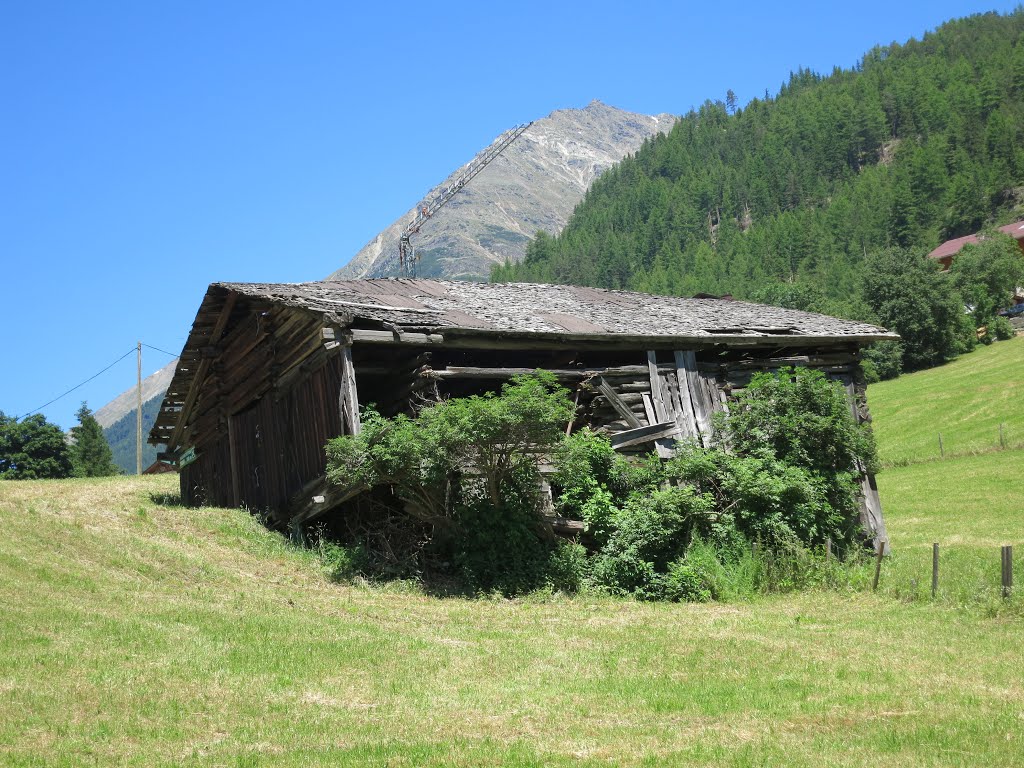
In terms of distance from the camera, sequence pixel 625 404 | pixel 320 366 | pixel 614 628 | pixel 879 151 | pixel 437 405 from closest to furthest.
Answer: pixel 614 628
pixel 437 405
pixel 320 366
pixel 625 404
pixel 879 151

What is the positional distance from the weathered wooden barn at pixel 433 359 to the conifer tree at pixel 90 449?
40.1 meters

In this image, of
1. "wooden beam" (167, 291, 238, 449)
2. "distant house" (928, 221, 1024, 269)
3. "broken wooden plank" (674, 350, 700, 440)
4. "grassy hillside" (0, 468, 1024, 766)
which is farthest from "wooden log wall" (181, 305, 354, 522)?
"distant house" (928, 221, 1024, 269)

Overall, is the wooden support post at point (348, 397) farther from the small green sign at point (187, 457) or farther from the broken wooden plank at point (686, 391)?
the small green sign at point (187, 457)

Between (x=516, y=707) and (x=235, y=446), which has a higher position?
(x=235, y=446)

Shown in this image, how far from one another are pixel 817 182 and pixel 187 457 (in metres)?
137

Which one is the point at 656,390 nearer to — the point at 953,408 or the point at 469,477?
the point at 469,477

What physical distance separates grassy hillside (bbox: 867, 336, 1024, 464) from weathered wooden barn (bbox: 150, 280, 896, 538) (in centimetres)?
2240

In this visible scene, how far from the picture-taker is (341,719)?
27.1ft

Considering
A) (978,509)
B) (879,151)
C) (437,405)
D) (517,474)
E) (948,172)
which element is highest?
(879,151)

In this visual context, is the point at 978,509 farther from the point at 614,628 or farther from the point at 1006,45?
the point at 1006,45

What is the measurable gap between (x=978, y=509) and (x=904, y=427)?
21657mm

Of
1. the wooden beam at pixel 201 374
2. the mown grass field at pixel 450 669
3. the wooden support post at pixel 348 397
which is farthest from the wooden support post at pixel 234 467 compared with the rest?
the wooden support post at pixel 348 397

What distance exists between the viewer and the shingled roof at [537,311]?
1717cm

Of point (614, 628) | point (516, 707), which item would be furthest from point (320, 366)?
point (516, 707)
